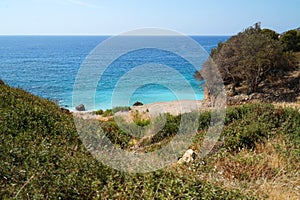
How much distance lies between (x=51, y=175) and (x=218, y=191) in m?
1.92

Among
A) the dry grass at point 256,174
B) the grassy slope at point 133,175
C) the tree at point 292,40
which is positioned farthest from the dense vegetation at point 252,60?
the dry grass at point 256,174

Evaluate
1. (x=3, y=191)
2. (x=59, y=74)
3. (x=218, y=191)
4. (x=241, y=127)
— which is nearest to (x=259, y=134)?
(x=241, y=127)

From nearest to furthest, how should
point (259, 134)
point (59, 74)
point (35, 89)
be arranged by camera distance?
point (259, 134), point (35, 89), point (59, 74)

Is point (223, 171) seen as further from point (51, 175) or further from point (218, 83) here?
point (218, 83)

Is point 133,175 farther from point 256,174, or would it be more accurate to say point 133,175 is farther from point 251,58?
point 251,58

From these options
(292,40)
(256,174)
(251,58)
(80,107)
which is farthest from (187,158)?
(292,40)

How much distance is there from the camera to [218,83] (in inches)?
939

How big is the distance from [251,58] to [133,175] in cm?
2011

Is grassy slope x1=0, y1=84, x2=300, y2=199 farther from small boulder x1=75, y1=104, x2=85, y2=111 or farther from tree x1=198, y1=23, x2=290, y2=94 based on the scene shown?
small boulder x1=75, y1=104, x2=85, y2=111

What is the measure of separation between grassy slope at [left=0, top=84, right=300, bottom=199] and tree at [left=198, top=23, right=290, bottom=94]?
15.5 meters

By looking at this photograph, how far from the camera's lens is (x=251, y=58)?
22469 millimetres

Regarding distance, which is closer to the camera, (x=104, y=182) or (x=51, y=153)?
(x=104, y=182)

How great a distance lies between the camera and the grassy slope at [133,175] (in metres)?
3.62

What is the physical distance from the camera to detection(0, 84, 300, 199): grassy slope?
3.62 m
